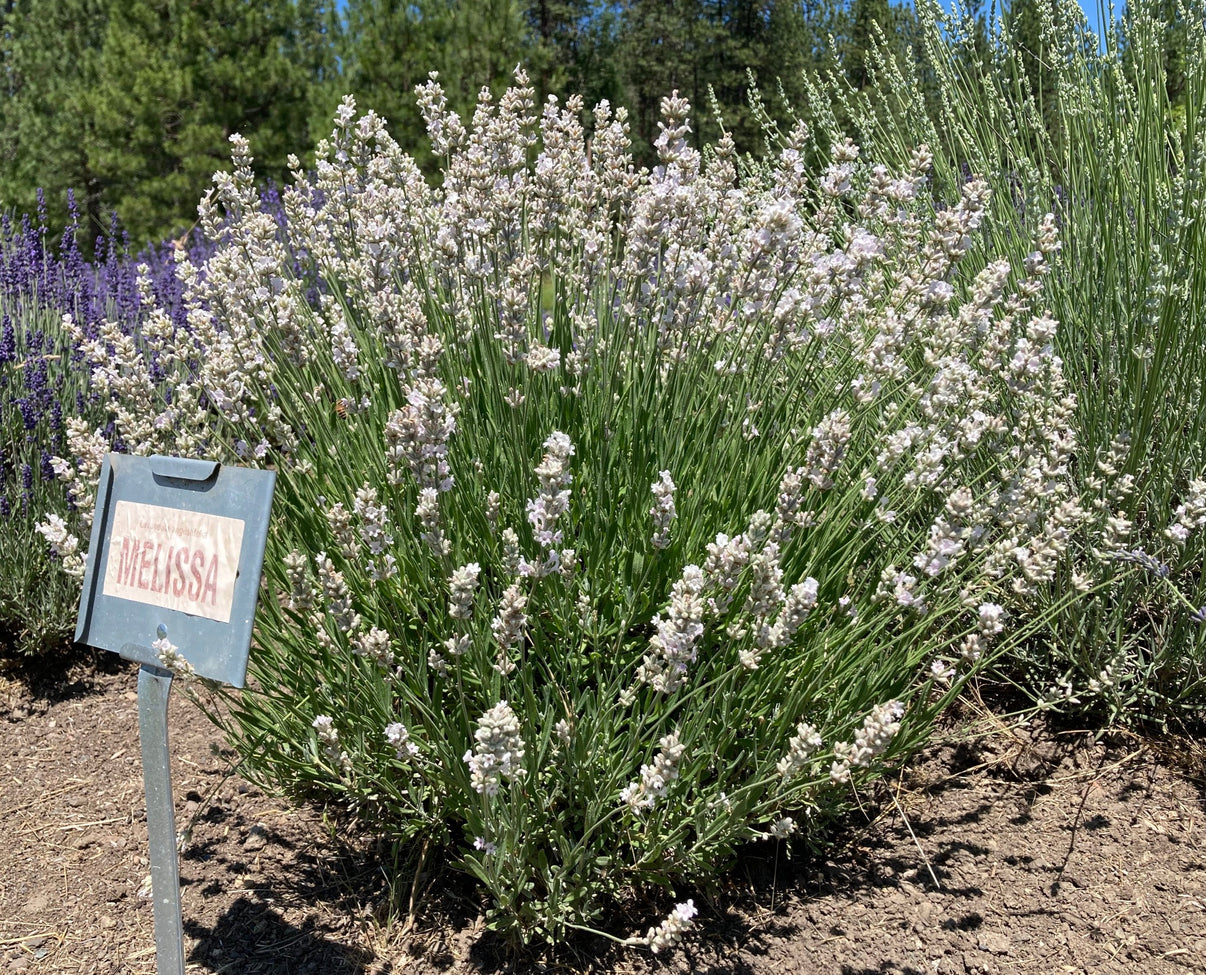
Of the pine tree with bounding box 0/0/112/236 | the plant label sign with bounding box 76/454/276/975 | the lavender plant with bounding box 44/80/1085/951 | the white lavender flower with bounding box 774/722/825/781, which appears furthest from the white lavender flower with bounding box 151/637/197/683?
the pine tree with bounding box 0/0/112/236

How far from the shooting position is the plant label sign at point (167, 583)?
65.3 inches

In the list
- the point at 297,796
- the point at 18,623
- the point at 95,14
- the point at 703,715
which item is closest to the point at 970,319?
the point at 703,715

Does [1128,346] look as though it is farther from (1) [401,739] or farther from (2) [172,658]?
(2) [172,658]

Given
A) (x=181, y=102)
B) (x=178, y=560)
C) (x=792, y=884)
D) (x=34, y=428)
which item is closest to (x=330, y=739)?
(x=178, y=560)

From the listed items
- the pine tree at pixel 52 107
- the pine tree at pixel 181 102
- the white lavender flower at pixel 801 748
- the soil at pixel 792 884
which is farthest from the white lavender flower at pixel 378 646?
the pine tree at pixel 181 102

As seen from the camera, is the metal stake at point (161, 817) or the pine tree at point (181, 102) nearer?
the metal stake at point (161, 817)

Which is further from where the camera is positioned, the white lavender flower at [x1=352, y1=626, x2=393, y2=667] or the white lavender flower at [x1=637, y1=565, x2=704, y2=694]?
the white lavender flower at [x1=352, y1=626, x2=393, y2=667]

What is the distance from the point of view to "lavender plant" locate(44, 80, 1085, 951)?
1.88 meters

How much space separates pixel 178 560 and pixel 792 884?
1674 mm

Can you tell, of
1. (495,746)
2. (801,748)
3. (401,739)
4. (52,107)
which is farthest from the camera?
(52,107)

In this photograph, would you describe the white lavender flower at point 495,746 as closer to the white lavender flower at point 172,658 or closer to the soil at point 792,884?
the white lavender flower at point 172,658

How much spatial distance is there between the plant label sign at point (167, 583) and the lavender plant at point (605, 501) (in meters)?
0.13

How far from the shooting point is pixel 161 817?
5.88 feet

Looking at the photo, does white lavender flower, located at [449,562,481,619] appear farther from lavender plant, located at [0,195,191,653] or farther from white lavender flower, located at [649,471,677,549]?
lavender plant, located at [0,195,191,653]
